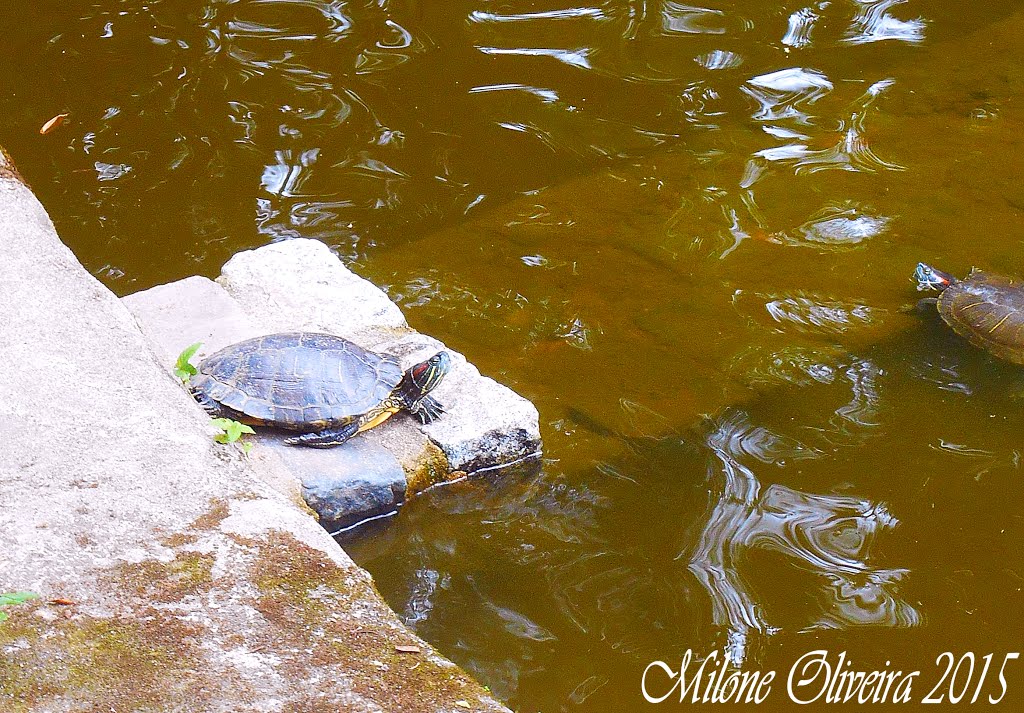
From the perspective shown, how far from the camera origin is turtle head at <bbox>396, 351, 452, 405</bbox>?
3.59 meters

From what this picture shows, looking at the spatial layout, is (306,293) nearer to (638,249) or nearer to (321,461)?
(321,461)

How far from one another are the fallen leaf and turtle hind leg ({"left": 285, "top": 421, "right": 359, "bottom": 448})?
10.3 feet

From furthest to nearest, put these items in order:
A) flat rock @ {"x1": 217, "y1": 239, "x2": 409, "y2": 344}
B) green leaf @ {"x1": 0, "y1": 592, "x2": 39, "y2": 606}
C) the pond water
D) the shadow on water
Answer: flat rock @ {"x1": 217, "y1": 239, "x2": 409, "y2": 344}, the pond water, the shadow on water, green leaf @ {"x1": 0, "y1": 592, "x2": 39, "y2": 606}

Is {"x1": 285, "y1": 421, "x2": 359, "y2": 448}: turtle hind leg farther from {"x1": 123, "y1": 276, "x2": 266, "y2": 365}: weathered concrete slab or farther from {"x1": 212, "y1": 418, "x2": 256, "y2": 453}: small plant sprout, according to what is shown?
{"x1": 123, "y1": 276, "x2": 266, "y2": 365}: weathered concrete slab

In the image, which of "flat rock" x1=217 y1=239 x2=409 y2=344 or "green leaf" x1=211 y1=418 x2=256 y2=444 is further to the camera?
"flat rock" x1=217 y1=239 x2=409 y2=344

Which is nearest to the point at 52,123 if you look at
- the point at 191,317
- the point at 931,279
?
the point at 191,317

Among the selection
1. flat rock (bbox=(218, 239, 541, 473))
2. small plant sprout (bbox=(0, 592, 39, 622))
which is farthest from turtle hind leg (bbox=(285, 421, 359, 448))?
small plant sprout (bbox=(0, 592, 39, 622))

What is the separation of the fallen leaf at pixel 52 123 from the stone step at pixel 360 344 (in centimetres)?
198

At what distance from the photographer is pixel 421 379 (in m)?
3.63

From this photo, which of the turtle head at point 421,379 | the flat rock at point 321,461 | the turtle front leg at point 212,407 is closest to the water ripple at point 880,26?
the turtle head at point 421,379

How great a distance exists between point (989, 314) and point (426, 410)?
247 centimetres

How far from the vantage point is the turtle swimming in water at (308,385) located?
11.2 ft

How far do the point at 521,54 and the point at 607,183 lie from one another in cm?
153

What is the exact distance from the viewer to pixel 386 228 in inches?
198
